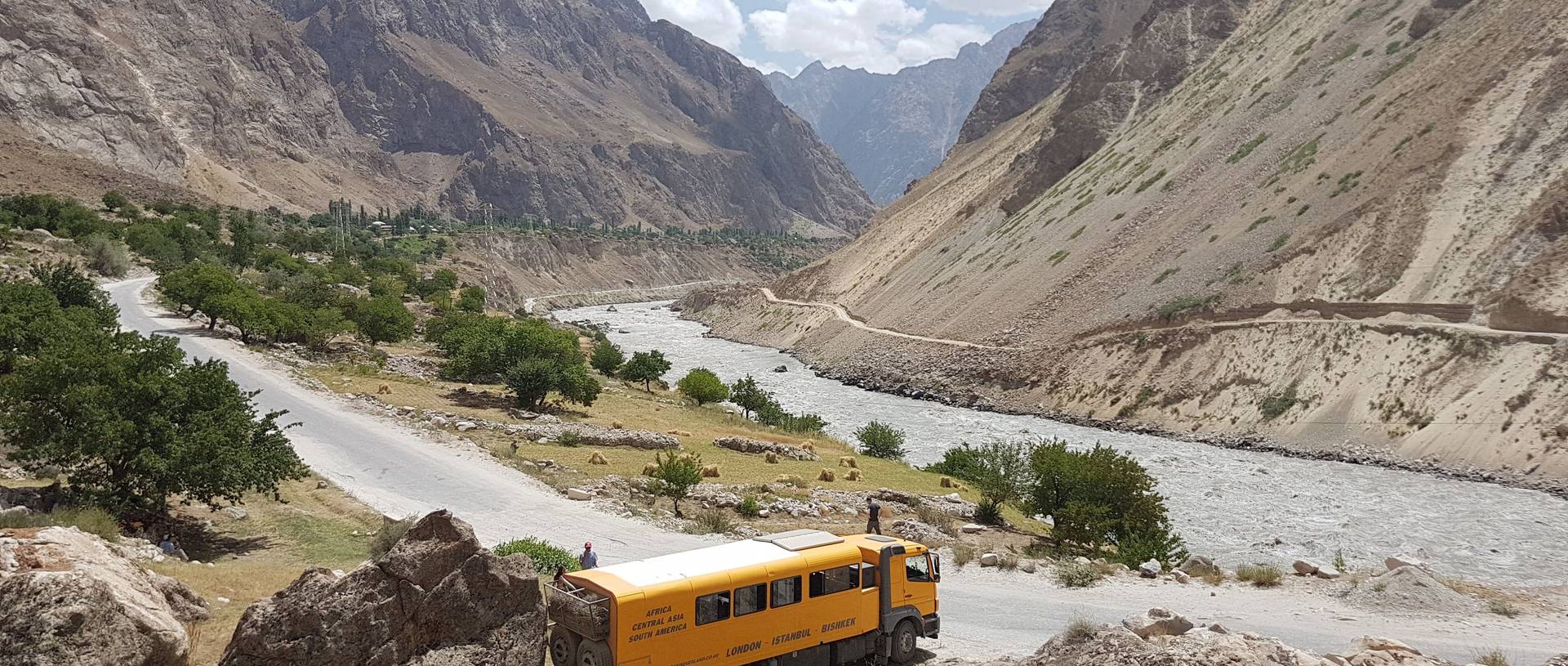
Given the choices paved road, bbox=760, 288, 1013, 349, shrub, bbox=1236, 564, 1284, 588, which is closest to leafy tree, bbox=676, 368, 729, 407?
paved road, bbox=760, 288, 1013, 349

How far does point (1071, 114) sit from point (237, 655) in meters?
109

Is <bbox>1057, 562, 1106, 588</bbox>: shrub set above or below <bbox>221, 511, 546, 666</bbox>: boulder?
below

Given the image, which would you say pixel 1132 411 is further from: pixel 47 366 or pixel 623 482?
pixel 47 366

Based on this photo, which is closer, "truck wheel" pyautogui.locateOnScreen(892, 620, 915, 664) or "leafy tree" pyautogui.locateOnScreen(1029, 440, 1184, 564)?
"truck wheel" pyautogui.locateOnScreen(892, 620, 915, 664)

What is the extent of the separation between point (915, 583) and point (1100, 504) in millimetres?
13305

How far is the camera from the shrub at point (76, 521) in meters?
14.9

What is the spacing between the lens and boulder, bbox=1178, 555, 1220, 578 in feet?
72.9

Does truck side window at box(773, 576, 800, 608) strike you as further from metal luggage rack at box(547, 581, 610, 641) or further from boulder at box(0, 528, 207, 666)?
boulder at box(0, 528, 207, 666)

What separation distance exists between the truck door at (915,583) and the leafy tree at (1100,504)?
10.2 meters

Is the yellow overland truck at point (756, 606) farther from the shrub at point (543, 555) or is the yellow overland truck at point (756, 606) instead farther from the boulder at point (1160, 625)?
the shrub at point (543, 555)

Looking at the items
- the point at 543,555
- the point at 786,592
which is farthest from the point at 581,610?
the point at 543,555

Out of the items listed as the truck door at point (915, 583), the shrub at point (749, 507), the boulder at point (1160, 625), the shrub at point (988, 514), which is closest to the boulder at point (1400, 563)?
the boulder at point (1160, 625)

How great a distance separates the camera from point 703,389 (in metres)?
55.9

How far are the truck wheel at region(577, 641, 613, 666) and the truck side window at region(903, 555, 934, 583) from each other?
204 inches
